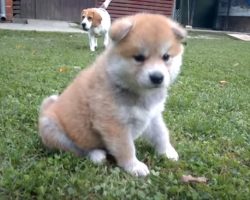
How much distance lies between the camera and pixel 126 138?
9.43ft

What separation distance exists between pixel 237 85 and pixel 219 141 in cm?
294

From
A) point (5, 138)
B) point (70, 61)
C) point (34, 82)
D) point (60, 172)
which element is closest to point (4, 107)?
point (5, 138)

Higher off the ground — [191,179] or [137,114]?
[137,114]

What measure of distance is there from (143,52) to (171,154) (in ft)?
2.97

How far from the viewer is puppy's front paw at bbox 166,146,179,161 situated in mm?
3209

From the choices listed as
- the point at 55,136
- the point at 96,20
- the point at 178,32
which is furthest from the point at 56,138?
the point at 96,20

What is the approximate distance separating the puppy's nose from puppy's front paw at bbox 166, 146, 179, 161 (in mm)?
723

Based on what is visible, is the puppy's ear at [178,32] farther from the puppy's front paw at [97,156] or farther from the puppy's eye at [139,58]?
the puppy's front paw at [97,156]

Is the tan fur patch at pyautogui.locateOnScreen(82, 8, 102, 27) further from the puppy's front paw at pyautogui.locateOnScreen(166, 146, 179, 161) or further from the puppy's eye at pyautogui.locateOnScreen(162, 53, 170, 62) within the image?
the puppy's eye at pyautogui.locateOnScreen(162, 53, 170, 62)

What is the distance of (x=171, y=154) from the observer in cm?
324

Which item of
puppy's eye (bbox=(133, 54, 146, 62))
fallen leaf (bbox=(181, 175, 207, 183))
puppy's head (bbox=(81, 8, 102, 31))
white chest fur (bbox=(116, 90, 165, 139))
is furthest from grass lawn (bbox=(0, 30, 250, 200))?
puppy's head (bbox=(81, 8, 102, 31))

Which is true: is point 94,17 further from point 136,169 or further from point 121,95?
point 136,169

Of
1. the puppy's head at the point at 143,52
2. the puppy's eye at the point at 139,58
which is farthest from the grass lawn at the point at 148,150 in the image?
the puppy's eye at the point at 139,58

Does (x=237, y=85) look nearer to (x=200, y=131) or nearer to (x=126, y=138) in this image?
(x=200, y=131)
